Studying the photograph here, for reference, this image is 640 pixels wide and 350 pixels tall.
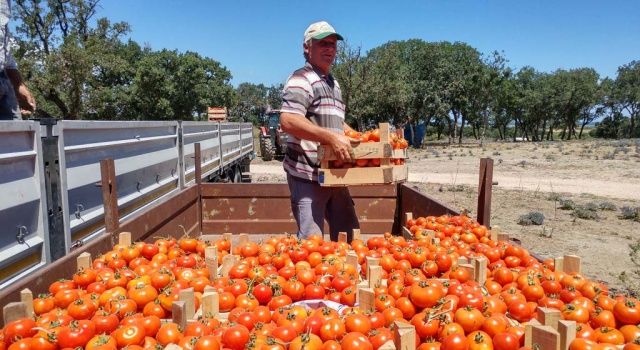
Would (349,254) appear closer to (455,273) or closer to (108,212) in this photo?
(455,273)

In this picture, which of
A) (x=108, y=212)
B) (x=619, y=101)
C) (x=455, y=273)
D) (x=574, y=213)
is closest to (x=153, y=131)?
(x=108, y=212)

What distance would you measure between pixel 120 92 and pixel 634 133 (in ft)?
220

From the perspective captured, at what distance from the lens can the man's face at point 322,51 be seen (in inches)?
162

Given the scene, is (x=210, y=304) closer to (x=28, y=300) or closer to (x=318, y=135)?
(x=28, y=300)

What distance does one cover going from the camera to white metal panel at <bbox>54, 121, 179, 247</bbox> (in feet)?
11.8

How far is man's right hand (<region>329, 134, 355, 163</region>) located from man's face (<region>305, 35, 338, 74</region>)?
0.81 metres

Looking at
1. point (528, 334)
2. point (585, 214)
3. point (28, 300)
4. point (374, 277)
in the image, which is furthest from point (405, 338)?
point (585, 214)

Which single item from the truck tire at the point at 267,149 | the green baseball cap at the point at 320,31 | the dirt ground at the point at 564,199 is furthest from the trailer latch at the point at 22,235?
the truck tire at the point at 267,149

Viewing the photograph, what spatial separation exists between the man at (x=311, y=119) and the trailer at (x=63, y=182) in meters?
1.51

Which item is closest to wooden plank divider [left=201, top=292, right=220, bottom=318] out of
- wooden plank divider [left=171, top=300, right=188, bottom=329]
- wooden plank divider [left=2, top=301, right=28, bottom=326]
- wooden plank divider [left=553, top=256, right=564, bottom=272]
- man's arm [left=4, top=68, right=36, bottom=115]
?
wooden plank divider [left=171, top=300, right=188, bottom=329]

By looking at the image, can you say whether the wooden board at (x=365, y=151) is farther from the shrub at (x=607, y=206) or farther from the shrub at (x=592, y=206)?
the shrub at (x=607, y=206)

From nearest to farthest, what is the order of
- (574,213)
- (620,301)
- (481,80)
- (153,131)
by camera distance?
(620,301)
(153,131)
(574,213)
(481,80)

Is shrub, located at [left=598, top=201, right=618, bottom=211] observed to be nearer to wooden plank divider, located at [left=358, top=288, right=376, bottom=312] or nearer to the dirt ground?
the dirt ground

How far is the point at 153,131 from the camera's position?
6.02 metres
